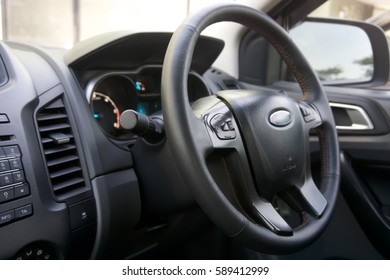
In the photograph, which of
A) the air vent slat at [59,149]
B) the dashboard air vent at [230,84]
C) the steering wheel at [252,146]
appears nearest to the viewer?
the steering wheel at [252,146]

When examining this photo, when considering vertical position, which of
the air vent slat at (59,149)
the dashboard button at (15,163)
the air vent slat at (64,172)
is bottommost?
the air vent slat at (64,172)

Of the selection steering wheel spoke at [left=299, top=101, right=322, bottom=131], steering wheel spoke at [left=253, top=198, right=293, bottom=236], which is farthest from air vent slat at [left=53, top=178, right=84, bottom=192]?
steering wheel spoke at [left=299, top=101, right=322, bottom=131]

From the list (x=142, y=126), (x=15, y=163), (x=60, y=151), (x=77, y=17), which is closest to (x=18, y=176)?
(x=15, y=163)

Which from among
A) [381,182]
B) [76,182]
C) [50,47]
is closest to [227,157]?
[76,182]

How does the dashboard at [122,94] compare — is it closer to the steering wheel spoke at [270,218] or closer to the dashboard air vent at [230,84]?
the dashboard air vent at [230,84]

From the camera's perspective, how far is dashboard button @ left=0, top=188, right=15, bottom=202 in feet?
2.41

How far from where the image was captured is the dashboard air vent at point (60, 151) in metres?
0.86

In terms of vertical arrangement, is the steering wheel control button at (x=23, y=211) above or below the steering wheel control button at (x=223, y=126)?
below

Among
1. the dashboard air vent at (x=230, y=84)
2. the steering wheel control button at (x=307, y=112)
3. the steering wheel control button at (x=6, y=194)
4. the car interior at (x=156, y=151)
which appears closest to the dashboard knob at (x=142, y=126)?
the car interior at (x=156, y=151)

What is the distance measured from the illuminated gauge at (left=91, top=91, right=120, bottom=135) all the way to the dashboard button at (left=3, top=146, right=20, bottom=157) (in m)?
0.29

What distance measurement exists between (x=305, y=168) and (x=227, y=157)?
0.80 feet

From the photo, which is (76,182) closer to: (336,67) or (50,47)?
(50,47)

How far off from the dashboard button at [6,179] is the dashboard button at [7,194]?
0.01m

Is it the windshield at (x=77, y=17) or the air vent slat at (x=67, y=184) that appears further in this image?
the windshield at (x=77, y=17)
